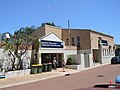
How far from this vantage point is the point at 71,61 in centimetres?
3312

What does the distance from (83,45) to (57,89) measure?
1028 inches

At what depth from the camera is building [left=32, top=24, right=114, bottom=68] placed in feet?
99.1

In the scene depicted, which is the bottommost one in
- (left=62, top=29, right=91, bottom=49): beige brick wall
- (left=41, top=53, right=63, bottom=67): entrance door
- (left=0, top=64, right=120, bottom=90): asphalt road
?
(left=0, top=64, right=120, bottom=90): asphalt road

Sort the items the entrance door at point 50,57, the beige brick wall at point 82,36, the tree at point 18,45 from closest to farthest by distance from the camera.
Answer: the tree at point 18,45
the entrance door at point 50,57
the beige brick wall at point 82,36

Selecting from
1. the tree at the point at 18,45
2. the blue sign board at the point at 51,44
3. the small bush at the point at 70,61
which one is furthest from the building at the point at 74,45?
the tree at the point at 18,45

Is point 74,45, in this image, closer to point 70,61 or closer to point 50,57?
Result: point 70,61

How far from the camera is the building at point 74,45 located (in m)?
30.2

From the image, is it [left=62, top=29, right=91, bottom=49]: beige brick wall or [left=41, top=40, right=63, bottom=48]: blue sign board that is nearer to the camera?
[left=41, top=40, right=63, bottom=48]: blue sign board

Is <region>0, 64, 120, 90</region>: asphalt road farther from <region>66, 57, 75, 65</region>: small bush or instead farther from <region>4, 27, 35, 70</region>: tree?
<region>66, 57, 75, 65</region>: small bush

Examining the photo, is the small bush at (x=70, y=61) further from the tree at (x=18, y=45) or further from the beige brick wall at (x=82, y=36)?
the tree at (x=18, y=45)

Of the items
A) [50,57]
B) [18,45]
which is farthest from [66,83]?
[50,57]

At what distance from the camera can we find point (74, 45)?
4038cm

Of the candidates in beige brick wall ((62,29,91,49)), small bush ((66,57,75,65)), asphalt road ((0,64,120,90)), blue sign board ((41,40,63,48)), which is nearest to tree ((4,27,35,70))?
blue sign board ((41,40,63,48))

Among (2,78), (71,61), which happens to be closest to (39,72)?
(2,78)
